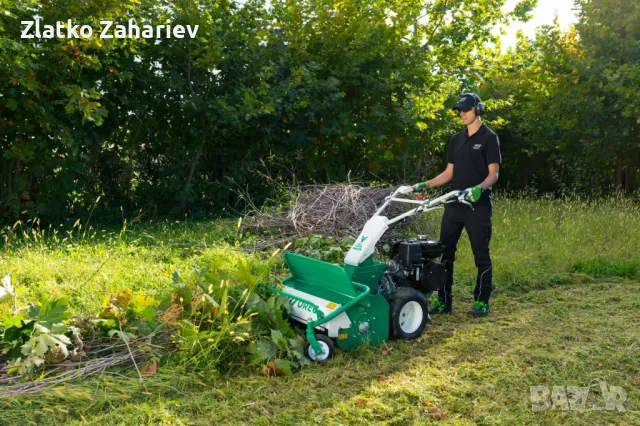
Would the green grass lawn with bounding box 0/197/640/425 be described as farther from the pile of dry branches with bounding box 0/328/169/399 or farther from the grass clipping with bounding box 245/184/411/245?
the grass clipping with bounding box 245/184/411/245

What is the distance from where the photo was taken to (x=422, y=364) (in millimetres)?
3740

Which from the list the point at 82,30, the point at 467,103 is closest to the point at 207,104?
the point at 82,30

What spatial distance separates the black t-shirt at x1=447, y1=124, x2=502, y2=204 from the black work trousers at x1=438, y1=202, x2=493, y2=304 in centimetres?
14

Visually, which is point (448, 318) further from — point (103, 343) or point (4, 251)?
point (4, 251)

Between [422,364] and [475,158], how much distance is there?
186 centimetres

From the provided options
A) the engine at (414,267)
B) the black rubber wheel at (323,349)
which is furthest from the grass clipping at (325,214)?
the black rubber wheel at (323,349)

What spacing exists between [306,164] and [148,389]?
7.46 metres

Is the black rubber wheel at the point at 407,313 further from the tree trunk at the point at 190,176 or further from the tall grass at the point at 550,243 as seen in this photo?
the tree trunk at the point at 190,176

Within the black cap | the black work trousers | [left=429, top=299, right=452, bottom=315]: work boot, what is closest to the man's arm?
the black work trousers

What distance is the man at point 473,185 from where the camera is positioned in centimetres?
463

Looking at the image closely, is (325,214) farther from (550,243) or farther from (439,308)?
(550,243)

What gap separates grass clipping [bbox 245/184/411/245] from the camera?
7387mm

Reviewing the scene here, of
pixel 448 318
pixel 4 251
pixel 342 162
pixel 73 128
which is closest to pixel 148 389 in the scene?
pixel 448 318

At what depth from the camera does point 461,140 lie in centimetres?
488
